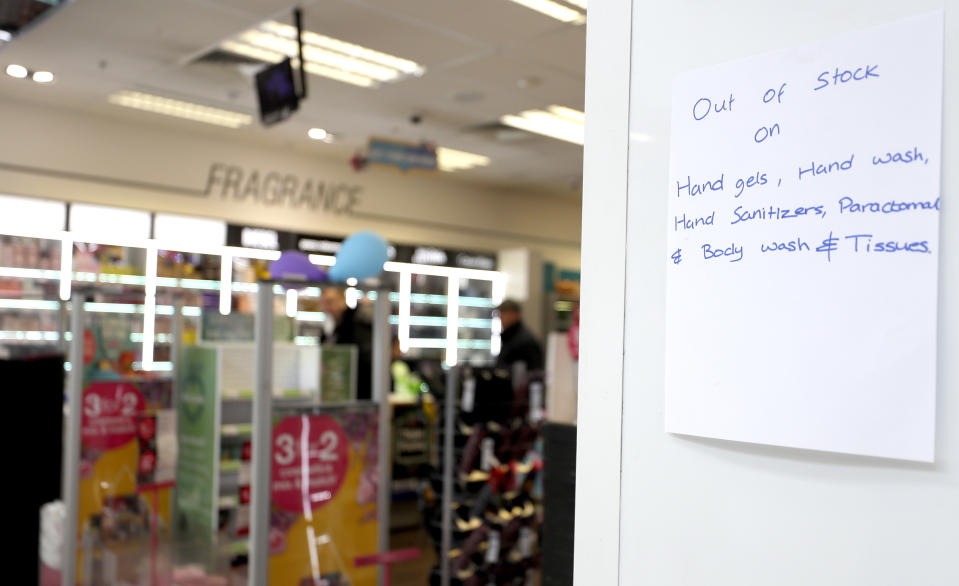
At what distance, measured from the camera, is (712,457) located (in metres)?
0.97

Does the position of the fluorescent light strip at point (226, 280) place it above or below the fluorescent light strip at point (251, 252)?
below

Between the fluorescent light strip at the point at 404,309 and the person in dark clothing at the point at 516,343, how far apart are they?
3535 millimetres

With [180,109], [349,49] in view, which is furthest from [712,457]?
[180,109]

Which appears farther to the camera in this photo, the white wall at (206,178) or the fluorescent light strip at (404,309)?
the fluorescent light strip at (404,309)

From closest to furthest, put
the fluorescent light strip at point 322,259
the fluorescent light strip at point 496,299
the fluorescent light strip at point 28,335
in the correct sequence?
the fluorescent light strip at point 28,335
the fluorescent light strip at point 322,259
the fluorescent light strip at point 496,299

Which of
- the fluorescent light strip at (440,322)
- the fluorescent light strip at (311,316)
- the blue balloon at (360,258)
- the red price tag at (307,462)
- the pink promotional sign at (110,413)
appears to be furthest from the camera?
the fluorescent light strip at (440,322)

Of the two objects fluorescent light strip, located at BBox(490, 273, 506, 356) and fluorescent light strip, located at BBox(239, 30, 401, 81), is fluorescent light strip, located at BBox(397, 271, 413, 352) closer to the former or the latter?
fluorescent light strip, located at BBox(490, 273, 506, 356)

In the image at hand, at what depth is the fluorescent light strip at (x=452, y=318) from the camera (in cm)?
1027

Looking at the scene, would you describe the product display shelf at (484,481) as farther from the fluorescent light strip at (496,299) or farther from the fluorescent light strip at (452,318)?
the fluorescent light strip at (496,299)

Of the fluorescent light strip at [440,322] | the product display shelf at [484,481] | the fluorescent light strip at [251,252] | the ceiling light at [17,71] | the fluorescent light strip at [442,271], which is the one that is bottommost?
the product display shelf at [484,481]

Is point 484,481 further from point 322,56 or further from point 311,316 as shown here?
point 311,316

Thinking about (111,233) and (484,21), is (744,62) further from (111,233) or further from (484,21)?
(111,233)

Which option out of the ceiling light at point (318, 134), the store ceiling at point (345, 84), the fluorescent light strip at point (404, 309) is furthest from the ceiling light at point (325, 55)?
the fluorescent light strip at point (404, 309)

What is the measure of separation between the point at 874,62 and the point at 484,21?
446 cm
